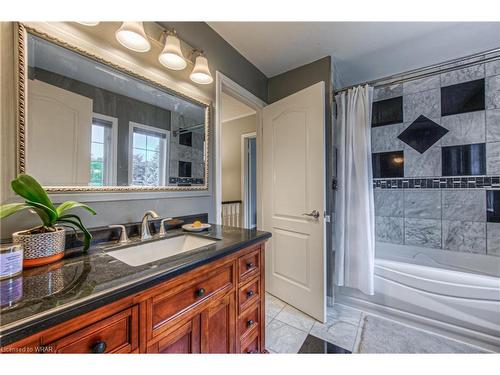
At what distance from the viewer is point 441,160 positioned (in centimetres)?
208

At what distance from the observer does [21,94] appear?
0.75m

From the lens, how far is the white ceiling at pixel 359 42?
4.99 ft

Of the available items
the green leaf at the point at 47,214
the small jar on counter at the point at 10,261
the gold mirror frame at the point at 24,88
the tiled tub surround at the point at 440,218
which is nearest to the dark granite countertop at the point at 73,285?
the small jar on counter at the point at 10,261

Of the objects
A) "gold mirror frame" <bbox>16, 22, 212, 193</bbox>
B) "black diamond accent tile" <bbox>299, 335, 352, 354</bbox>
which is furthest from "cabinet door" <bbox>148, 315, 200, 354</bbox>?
"black diamond accent tile" <bbox>299, 335, 352, 354</bbox>

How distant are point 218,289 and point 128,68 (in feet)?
3.95

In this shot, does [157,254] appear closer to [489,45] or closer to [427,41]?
[427,41]

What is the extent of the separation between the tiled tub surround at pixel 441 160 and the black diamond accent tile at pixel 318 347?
1468mm

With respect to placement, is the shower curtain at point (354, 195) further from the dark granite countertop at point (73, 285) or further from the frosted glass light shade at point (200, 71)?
the dark granite countertop at point (73, 285)

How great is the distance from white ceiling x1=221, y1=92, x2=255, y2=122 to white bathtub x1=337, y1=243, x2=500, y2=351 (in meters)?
2.66

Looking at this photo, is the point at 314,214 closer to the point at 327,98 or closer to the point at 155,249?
the point at 327,98

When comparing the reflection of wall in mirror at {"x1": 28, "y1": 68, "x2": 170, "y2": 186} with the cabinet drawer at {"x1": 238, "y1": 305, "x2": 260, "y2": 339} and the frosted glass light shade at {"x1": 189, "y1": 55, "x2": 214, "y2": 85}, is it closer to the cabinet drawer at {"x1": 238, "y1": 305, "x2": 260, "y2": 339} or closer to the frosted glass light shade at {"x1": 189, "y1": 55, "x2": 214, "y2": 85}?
the frosted glass light shade at {"x1": 189, "y1": 55, "x2": 214, "y2": 85}

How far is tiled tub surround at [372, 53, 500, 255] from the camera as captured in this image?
1855mm

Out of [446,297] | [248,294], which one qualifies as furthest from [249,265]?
[446,297]
